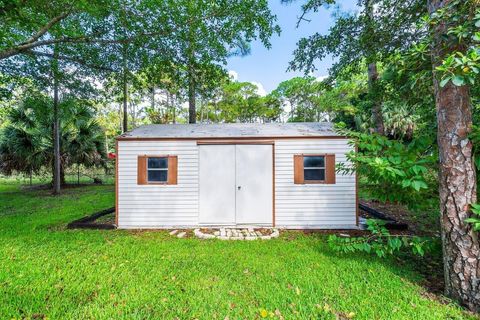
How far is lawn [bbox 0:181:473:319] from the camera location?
2695mm

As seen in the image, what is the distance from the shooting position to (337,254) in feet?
13.8

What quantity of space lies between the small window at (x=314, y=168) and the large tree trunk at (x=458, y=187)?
3.24 m

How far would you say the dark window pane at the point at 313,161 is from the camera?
6020 mm

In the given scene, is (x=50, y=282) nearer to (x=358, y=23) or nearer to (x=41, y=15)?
(x=41, y=15)

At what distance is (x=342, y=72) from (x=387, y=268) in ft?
16.7

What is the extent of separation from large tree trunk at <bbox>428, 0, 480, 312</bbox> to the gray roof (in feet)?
10.5

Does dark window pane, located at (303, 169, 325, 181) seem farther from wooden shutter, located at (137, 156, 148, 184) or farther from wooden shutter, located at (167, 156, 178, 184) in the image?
wooden shutter, located at (137, 156, 148, 184)

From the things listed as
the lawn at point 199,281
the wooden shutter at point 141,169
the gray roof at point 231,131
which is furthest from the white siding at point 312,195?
the wooden shutter at point 141,169

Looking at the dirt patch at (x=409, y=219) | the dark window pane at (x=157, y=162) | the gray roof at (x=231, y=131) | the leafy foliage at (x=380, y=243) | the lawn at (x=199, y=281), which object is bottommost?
the lawn at (x=199, y=281)

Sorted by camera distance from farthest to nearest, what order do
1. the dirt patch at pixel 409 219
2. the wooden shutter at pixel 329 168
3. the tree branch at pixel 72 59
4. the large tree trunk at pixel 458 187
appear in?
the tree branch at pixel 72 59 < the wooden shutter at pixel 329 168 < the dirt patch at pixel 409 219 < the large tree trunk at pixel 458 187

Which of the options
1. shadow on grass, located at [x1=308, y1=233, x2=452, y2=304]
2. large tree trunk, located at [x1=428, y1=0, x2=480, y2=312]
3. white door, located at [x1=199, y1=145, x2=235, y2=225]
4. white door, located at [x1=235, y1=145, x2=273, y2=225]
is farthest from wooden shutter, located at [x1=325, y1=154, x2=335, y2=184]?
large tree trunk, located at [x1=428, y1=0, x2=480, y2=312]

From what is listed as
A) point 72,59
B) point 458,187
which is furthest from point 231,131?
point 72,59

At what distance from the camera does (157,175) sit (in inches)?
244

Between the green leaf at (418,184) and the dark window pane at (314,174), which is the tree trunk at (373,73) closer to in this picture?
the dark window pane at (314,174)
